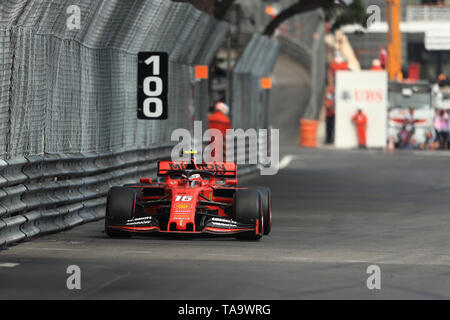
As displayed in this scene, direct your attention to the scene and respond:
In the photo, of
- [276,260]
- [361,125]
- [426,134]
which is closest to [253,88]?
[361,125]

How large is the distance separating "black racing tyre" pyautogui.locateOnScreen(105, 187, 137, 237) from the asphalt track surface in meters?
0.17

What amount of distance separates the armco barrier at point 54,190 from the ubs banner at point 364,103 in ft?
87.5

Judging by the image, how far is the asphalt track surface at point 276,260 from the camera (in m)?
9.27

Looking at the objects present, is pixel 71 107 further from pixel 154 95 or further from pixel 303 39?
pixel 303 39

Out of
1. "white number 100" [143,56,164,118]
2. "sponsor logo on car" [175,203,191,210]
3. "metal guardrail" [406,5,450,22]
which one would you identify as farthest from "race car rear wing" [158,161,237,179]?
"metal guardrail" [406,5,450,22]

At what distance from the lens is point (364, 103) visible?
144ft

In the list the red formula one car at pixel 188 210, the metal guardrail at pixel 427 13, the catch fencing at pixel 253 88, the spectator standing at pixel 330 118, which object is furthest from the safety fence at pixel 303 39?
the red formula one car at pixel 188 210

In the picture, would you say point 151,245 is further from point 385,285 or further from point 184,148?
point 184,148

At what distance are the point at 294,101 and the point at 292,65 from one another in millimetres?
3886

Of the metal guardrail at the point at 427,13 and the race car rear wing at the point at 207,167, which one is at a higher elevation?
the metal guardrail at the point at 427,13

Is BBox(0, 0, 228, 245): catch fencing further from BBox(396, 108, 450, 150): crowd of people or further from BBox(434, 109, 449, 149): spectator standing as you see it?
BBox(434, 109, 449, 149): spectator standing

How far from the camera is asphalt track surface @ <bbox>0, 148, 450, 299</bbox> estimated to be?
365 inches

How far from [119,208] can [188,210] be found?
0.76 meters

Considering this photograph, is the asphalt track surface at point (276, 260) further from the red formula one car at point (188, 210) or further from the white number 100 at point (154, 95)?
the white number 100 at point (154, 95)
